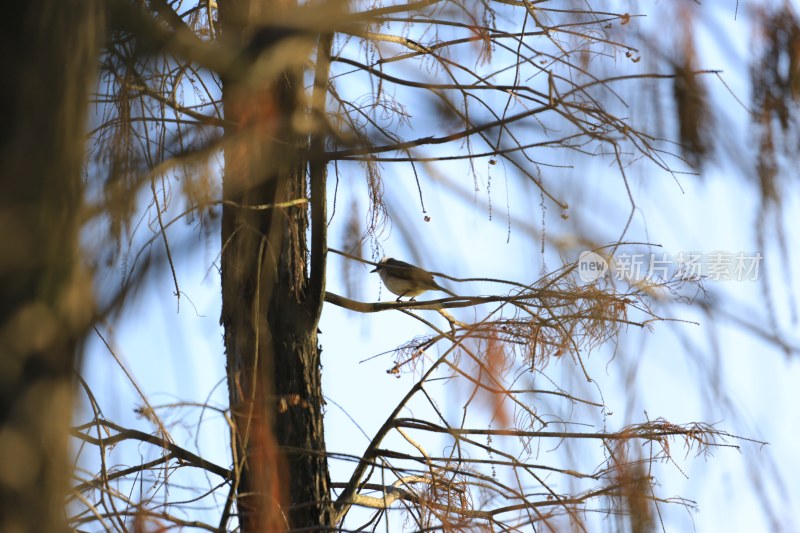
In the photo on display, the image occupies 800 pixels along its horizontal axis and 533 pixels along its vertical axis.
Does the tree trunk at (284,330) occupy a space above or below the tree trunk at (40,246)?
above

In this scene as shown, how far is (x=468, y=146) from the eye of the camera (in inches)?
93.4

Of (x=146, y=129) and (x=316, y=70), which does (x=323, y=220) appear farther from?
(x=146, y=129)

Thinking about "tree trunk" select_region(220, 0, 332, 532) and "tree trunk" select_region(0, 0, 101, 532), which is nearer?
"tree trunk" select_region(0, 0, 101, 532)

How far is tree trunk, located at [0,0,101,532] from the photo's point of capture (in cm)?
96

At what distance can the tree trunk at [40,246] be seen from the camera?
96 cm

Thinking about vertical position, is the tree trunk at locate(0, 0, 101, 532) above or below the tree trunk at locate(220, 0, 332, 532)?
below

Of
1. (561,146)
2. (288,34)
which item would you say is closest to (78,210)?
(288,34)

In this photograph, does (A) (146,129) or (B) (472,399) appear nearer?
(A) (146,129)

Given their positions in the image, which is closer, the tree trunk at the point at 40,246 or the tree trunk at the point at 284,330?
the tree trunk at the point at 40,246

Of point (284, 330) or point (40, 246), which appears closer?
point (40, 246)

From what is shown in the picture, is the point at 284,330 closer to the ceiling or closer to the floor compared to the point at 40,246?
closer to the ceiling

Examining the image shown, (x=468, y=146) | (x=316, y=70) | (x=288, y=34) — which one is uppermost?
(x=316, y=70)

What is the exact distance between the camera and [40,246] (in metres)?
0.99

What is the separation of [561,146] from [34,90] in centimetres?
82
